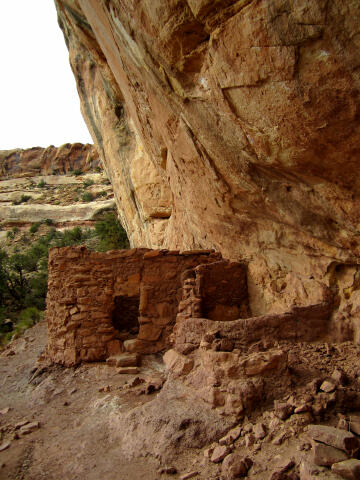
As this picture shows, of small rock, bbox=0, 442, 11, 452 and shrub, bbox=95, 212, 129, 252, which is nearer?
small rock, bbox=0, 442, 11, 452

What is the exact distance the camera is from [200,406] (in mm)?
3219

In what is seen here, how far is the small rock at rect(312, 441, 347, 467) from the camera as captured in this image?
7.32ft

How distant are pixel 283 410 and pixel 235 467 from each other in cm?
60

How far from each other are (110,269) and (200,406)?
288cm

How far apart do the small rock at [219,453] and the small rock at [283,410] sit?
0.46m

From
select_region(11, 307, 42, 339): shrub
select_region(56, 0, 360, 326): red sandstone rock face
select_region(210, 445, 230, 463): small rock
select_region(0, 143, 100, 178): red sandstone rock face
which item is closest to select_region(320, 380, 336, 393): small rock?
select_region(210, 445, 230, 463): small rock

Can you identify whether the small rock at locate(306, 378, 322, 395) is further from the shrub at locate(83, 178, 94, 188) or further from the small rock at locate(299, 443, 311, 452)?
the shrub at locate(83, 178, 94, 188)

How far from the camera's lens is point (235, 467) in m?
2.48

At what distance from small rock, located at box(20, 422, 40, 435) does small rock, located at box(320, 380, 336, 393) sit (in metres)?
2.89

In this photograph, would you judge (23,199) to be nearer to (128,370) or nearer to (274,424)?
(128,370)

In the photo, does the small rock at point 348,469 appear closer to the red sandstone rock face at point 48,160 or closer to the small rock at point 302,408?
the small rock at point 302,408

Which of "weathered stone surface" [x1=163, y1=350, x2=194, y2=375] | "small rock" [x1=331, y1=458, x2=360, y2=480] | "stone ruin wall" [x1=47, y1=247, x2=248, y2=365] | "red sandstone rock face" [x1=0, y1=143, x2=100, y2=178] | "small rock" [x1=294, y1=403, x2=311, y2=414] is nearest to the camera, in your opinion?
"small rock" [x1=331, y1=458, x2=360, y2=480]

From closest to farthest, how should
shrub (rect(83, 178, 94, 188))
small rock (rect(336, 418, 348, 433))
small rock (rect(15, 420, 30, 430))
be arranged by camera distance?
small rock (rect(336, 418, 348, 433)), small rock (rect(15, 420, 30, 430)), shrub (rect(83, 178, 94, 188))

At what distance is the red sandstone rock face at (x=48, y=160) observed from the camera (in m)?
36.7
